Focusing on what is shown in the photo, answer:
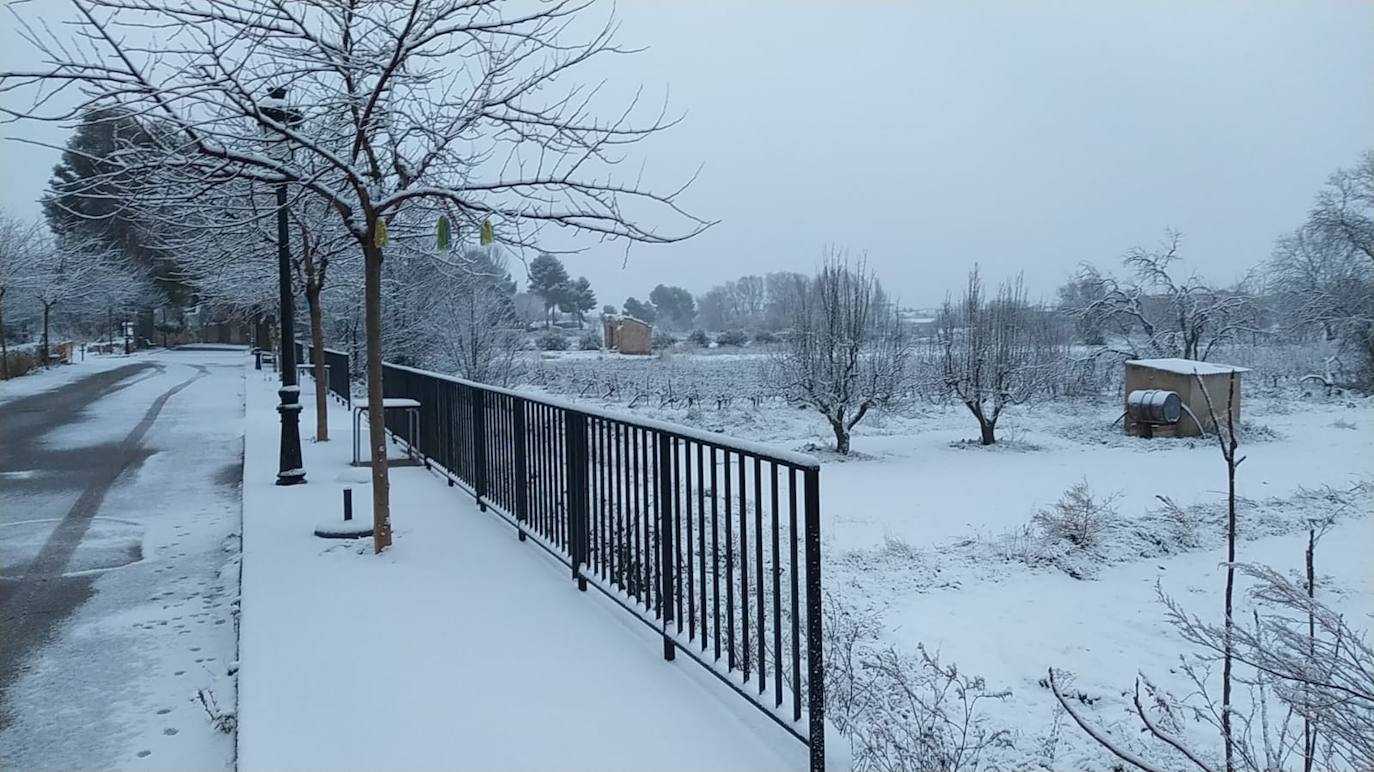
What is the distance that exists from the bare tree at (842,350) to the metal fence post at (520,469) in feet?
47.9

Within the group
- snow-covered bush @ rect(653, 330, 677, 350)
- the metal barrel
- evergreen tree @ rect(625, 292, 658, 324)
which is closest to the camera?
the metal barrel

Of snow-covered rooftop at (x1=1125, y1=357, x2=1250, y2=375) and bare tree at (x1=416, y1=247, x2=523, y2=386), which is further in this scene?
bare tree at (x1=416, y1=247, x2=523, y2=386)

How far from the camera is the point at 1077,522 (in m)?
11.6

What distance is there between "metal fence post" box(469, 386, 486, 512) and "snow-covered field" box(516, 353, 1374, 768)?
3.60 metres

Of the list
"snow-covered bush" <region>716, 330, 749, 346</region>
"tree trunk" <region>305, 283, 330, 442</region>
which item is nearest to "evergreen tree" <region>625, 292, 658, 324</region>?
"snow-covered bush" <region>716, 330, 749, 346</region>

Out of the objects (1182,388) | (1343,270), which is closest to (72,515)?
(1182,388)

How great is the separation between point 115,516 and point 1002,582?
9181 mm

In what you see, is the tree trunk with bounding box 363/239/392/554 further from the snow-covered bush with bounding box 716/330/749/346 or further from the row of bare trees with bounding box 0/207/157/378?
the snow-covered bush with bounding box 716/330/749/346

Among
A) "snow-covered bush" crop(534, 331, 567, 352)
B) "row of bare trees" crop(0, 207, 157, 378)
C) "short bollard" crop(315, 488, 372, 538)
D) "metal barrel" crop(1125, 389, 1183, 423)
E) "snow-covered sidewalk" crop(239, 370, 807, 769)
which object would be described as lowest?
"metal barrel" crop(1125, 389, 1183, 423)

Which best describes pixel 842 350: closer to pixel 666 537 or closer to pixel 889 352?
pixel 889 352

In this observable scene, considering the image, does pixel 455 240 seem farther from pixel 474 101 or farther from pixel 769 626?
pixel 769 626

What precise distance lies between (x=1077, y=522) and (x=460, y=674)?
981 cm

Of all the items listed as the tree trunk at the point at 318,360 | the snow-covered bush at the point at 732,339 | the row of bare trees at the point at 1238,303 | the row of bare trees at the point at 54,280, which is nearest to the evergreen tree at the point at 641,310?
the snow-covered bush at the point at 732,339

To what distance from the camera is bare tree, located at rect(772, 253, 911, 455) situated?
2062 centimetres
